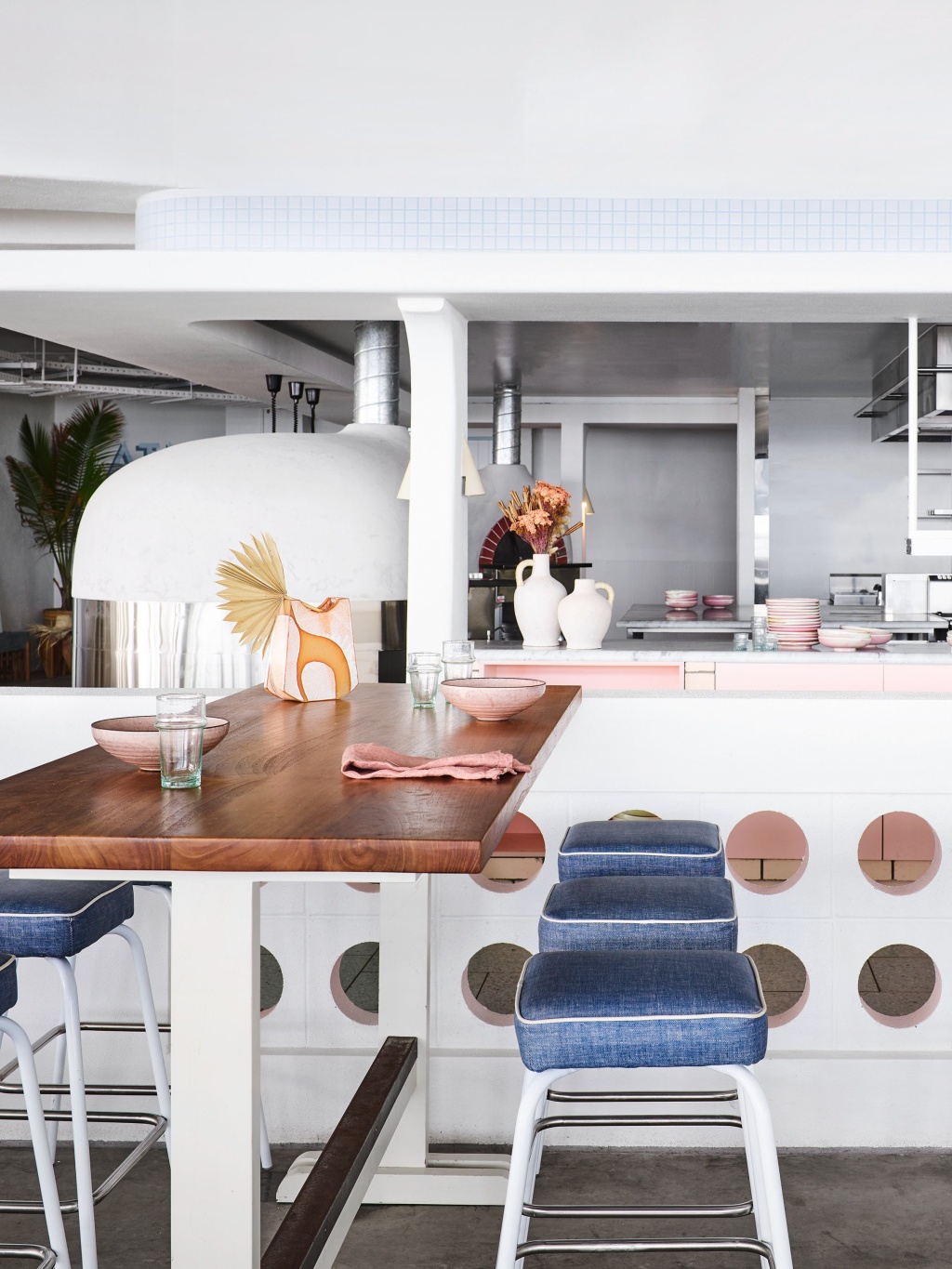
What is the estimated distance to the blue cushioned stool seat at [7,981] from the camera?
1.95 meters

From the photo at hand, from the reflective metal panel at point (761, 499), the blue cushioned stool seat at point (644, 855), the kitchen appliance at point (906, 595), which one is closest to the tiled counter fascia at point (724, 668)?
the kitchen appliance at point (906, 595)

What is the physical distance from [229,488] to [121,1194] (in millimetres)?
2837

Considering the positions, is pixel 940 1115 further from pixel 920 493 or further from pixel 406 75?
pixel 920 493

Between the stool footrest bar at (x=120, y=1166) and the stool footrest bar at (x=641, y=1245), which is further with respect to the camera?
the stool footrest bar at (x=120, y=1166)

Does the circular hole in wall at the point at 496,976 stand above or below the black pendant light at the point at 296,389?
below

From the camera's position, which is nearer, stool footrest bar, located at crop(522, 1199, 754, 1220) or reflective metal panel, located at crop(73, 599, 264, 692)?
stool footrest bar, located at crop(522, 1199, 754, 1220)

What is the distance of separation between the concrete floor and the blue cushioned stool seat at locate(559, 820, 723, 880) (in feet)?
2.59

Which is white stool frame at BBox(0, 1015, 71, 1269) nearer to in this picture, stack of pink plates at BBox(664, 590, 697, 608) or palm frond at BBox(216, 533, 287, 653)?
palm frond at BBox(216, 533, 287, 653)

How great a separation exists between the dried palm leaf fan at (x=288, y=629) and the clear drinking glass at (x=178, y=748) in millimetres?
977

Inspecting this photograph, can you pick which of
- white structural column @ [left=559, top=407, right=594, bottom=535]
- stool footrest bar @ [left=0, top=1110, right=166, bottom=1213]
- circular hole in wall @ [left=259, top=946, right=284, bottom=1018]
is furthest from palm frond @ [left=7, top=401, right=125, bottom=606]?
stool footrest bar @ [left=0, top=1110, right=166, bottom=1213]

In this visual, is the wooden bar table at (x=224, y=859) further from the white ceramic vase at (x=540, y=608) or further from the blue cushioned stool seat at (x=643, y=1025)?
the white ceramic vase at (x=540, y=608)

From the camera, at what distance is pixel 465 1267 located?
8.13 feet

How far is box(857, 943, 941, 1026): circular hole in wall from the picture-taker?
4125 mm

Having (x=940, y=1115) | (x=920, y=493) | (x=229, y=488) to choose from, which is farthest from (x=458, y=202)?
(x=920, y=493)
